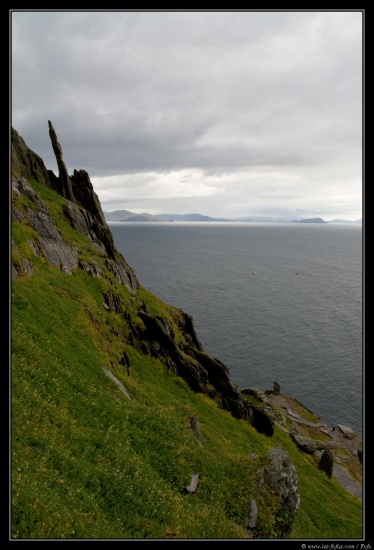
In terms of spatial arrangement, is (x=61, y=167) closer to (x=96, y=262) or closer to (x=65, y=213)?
(x=65, y=213)

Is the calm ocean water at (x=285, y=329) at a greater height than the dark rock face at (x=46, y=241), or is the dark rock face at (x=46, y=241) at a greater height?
the dark rock face at (x=46, y=241)

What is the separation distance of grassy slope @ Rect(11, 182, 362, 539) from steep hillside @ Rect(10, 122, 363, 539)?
0.19 feet

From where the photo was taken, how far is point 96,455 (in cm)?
1378

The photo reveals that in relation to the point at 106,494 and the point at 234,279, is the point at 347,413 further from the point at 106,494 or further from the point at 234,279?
the point at 234,279

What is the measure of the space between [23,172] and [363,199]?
165 ft

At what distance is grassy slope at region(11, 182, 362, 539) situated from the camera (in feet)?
35.3

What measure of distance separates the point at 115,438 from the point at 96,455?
5.40 feet

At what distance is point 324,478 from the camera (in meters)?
39.2

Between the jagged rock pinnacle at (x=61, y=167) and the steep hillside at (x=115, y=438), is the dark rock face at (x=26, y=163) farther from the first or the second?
the steep hillside at (x=115, y=438)

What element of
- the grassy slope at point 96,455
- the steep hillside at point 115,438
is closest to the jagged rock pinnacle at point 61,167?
the steep hillside at point 115,438

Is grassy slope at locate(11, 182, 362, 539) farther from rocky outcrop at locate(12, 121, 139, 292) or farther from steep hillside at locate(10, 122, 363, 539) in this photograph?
rocky outcrop at locate(12, 121, 139, 292)

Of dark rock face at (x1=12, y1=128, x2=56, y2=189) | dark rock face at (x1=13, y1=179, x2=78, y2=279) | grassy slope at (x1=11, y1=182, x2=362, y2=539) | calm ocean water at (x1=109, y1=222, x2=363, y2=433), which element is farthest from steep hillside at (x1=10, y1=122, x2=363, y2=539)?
calm ocean water at (x1=109, y1=222, x2=363, y2=433)

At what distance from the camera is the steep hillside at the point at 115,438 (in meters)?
11.5

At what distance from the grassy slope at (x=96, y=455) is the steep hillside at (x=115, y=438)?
6cm
